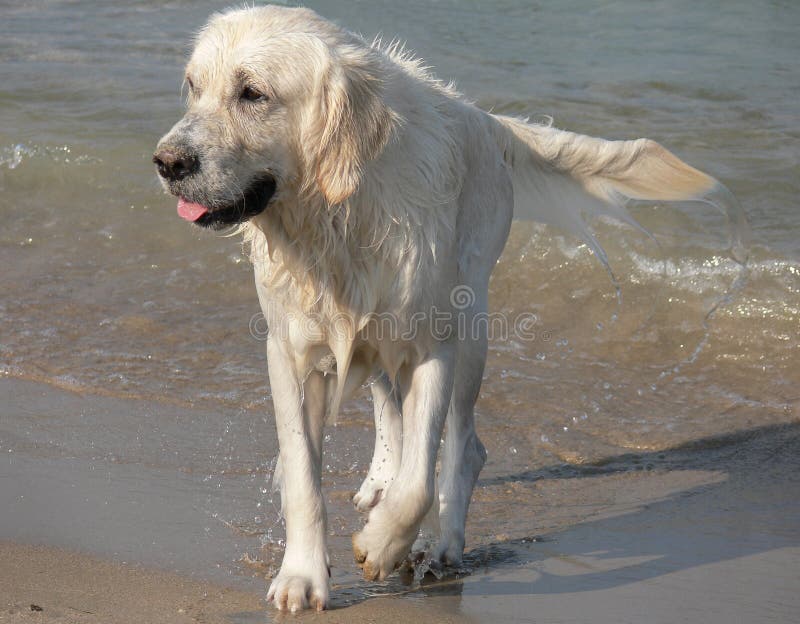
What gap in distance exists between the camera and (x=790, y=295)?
699 cm

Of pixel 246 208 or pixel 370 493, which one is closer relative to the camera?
pixel 246 208

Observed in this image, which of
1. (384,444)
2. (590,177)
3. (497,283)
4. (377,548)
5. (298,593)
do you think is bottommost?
(497,283)

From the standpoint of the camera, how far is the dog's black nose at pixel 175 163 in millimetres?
3387

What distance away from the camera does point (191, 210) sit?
139 inches

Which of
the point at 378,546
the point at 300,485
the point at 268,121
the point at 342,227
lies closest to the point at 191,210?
the point at 268,121

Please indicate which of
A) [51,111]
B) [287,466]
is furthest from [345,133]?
[51,111]

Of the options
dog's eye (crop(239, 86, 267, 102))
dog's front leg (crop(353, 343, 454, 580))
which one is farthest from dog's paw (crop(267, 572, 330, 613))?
dog's eye (crop(239, 86, 267, 102))

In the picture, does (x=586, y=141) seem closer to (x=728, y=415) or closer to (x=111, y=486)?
(x=728, y=415)

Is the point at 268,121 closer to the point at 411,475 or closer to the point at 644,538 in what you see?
the point at 411,475

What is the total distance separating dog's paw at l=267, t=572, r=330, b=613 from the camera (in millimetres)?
3580

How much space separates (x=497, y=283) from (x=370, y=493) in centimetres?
301

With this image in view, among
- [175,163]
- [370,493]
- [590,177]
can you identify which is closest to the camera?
[175,163]

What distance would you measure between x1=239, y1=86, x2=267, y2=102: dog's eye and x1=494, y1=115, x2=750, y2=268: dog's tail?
5.37 feet

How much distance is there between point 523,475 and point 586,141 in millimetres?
1382
